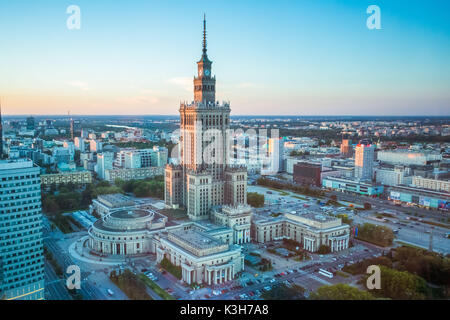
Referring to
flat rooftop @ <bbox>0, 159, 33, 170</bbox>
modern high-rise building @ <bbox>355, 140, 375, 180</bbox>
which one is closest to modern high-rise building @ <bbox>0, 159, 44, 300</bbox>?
flat rooftop @ <bbox>0, 159, 33, 170</bbox>

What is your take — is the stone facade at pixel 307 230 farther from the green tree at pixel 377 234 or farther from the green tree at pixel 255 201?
the green tree at pixel 255 201

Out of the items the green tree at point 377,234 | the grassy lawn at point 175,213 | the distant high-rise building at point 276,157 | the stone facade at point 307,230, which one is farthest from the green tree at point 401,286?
the distant high-rise building at point 276,157

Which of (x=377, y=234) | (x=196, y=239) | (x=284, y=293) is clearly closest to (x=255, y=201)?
(x=377, y=234)

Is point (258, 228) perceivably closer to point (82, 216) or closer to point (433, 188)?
point (82, 216)

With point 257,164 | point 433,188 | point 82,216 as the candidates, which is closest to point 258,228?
point 82,216

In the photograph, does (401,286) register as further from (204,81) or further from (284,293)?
(204,81)

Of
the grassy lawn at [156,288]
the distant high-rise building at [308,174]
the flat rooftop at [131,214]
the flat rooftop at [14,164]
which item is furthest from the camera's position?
the distant high-rise building at [308,174]

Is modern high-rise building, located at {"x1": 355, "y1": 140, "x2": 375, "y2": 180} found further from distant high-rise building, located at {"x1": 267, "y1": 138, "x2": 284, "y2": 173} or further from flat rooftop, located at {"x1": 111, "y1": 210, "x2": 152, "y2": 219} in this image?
flat rooftop, located at {"x1": 111, "y1": 210, "x2": 152, "y2": 219}
